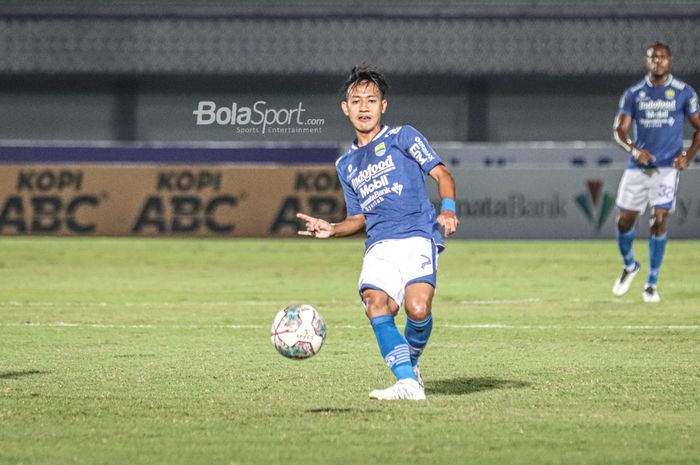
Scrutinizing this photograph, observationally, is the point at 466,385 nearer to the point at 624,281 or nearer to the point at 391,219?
the point at 391,219

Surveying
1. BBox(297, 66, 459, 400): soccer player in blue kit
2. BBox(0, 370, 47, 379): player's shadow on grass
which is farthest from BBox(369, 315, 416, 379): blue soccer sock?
BBox(0, 370, 47, 379): player's shadow on grass

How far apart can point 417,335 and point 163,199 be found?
49.9 feet

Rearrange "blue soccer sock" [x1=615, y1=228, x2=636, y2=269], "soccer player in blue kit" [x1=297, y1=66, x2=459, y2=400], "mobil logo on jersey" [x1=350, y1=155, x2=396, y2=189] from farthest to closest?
"blue soccer sock" [x1=615, y1=228, x2=636, y2=269] → "mobil logo on jersey" [x1=350, y1=155, x2=396, y2=189] → "soccer player in blue kit" [x1=297, y1=66, x2=459, y2=400]

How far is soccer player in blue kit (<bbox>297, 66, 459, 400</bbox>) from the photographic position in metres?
6.60

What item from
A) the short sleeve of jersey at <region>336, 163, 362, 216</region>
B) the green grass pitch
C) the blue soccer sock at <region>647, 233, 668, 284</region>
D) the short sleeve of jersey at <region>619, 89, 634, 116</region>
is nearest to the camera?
the green grass pitch

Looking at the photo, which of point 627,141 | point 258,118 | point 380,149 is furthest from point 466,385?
point 258,118

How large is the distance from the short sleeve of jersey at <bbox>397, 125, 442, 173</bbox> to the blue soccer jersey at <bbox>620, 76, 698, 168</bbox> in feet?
20.0

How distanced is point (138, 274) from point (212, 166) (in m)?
5.85

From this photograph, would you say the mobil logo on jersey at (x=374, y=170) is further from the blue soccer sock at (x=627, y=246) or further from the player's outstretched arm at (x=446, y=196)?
the blue soccer sock at (x=627, y=246)

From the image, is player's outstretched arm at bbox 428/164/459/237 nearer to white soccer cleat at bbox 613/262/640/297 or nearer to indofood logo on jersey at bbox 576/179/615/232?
white soccer cleat at bbox 613/262/640/297

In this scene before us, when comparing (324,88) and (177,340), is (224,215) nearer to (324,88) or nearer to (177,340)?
(324,88)

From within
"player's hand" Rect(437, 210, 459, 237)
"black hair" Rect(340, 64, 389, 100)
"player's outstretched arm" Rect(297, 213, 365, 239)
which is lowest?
"player's outstretched arm" Rect(297, 213, 365, 239)

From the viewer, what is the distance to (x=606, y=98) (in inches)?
1209

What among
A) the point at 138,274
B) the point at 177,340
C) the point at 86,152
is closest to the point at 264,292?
the point at 138,274
